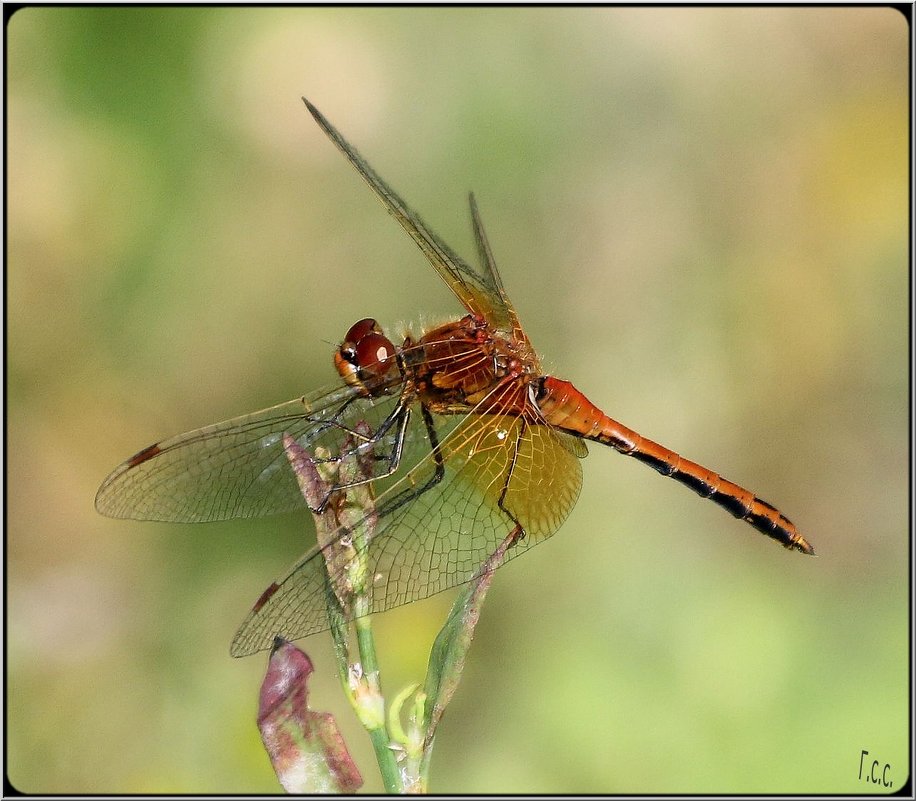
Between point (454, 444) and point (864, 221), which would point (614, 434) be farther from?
point (864, 221)

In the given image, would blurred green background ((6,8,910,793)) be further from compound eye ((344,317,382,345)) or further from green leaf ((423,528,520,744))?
green leaf ((423,528,520,744))

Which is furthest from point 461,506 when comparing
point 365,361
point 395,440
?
point 365,361

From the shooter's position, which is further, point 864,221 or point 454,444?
point 864,221

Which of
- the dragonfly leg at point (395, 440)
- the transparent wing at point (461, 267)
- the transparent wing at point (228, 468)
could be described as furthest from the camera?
the transparent wing at point (461, 267)

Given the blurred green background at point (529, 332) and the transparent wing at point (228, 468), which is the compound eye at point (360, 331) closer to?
the transparent wing at point (228, 468)

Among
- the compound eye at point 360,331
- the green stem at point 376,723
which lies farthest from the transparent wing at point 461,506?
the green stem at point 376,723

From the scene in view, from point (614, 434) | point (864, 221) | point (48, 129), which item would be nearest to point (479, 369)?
point (614, 434)
